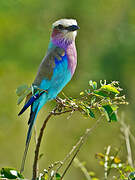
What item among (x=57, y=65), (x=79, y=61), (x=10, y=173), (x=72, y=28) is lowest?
(x=79, y=61)

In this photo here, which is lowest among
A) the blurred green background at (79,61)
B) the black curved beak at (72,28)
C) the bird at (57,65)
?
the blurred green background at (79,61)

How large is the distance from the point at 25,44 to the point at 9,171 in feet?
15.2

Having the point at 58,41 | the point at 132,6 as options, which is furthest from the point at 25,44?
the point at 58,41

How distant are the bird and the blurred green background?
234cm

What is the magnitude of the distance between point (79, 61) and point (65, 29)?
314 cm

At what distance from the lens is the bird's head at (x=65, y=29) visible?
3.08 m

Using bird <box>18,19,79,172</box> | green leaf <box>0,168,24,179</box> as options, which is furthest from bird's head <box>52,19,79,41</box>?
green leaf <box>0,168,24,179</box>

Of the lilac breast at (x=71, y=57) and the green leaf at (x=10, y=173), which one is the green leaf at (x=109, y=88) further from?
the lilac breast at (x=71, y=57)

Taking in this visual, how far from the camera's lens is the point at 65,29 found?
3148mm

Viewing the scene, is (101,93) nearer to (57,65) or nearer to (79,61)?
(57,65)

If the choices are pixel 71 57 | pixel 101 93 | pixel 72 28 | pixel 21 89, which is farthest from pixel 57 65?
pixel 21 89

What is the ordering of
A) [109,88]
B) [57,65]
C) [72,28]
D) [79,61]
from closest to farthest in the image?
1. [109,88]
2. [57,65]
3. [72,28]
4. [79,61]

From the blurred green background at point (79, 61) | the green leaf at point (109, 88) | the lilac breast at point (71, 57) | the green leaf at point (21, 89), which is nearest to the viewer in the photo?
the green leaf at point (21, 89)

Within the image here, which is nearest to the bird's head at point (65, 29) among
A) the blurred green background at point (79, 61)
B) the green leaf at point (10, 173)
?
the green leaf at point (10, 173)
